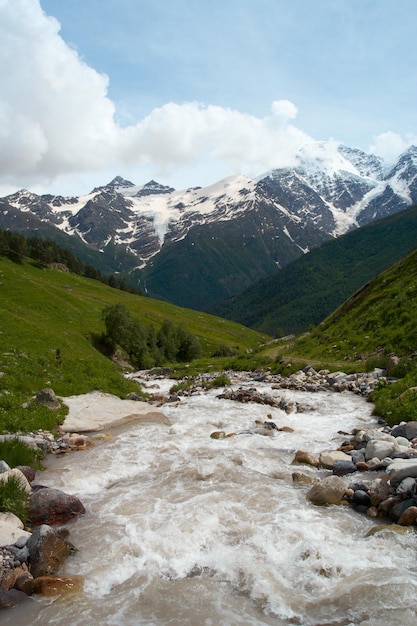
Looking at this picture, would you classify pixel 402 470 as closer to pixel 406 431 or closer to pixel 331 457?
pixel 331 457

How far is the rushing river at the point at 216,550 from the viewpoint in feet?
27.2

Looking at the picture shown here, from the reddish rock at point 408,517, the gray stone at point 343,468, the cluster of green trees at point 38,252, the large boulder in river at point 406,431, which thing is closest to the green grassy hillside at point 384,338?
the large boulder in river at point 406,431

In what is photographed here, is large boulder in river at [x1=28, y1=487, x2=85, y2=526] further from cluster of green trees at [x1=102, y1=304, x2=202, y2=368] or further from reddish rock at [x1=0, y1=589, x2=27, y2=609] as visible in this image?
cluster of green trees at [x1=102, y1=304, x2=202, y2=368]

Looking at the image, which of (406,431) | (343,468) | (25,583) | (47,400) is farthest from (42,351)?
(25,583)

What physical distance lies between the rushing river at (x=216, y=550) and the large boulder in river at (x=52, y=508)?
1.33ft

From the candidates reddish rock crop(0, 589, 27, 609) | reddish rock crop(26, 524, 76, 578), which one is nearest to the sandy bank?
reddish rock crop(26, 524, 76, 578)

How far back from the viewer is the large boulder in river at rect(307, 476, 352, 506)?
1262cm

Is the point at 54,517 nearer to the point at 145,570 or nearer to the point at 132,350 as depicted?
the point at 145,570

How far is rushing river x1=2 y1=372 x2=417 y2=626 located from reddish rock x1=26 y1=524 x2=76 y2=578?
29 cm

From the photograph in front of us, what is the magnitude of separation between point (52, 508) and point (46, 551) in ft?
8.12

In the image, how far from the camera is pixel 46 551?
9609 mm

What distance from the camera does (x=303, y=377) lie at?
3459 cm

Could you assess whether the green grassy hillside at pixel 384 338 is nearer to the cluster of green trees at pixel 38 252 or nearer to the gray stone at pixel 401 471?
the gray stone at pixel 401 471

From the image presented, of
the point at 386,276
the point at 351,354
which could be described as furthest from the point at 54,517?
the point at 386,276
